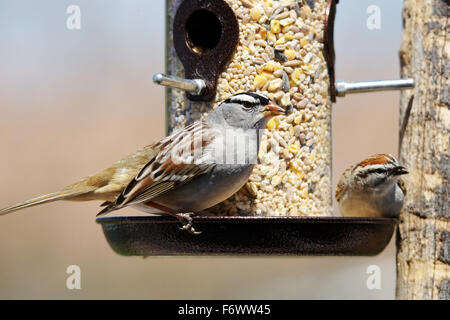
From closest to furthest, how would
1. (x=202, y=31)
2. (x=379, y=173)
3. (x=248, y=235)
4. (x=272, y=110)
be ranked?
(x=248, y=235) → (x=272, y=110) → (x=202, y=31) → (x=379, y=173)

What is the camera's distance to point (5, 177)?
7512mm

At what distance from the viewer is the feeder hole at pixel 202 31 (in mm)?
4340

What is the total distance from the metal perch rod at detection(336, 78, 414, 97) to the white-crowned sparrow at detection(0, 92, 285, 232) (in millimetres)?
721

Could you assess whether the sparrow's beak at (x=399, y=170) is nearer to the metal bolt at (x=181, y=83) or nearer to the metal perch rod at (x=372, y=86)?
the metal perch rod at (x=372, y=86)

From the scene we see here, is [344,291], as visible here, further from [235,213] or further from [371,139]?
[235,213]

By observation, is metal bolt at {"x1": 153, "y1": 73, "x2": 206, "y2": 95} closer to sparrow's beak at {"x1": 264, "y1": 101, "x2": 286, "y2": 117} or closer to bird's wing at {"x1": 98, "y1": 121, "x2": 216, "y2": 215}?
bird's wing at {"x1": 98, "y1": 121, "x2": 216, "y2": 215}

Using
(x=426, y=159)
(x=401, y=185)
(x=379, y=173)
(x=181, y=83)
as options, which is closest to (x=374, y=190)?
(x=379, y=173)

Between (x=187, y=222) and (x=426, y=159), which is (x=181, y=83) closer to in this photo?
(x=187, y=222)

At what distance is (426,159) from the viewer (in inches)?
187

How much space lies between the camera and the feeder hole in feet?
14.2

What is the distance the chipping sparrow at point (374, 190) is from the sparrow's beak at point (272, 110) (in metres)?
0.83

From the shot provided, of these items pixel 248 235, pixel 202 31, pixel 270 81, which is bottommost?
pixel 248 235

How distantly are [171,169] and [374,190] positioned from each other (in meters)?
1.23

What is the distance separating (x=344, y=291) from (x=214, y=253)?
14.1ft
